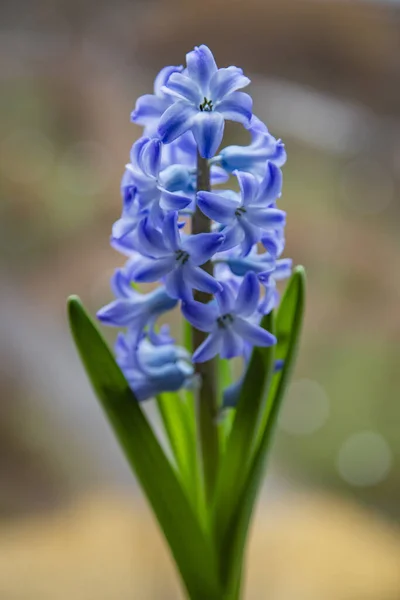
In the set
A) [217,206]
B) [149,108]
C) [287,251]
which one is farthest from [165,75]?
[287,251]

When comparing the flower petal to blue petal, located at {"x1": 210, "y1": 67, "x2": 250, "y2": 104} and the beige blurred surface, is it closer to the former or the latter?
blue petal, located at {"x1": 210, "y1": 67, "x2": 250, "y2": 104}

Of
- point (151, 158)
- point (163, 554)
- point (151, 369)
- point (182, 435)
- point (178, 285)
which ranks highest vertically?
point (151, 158)

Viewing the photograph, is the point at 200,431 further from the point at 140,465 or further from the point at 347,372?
the point at 347,372

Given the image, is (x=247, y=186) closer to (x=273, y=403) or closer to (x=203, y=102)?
(x=203, y=102)

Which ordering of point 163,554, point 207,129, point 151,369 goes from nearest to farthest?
1. point 207,129
2. point 151,369
3. point 163,554

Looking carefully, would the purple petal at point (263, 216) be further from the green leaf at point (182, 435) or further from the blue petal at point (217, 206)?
the green leaf at point (182, 435)

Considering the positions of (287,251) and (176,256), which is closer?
(176,256)

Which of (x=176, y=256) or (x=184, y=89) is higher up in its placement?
(x=184, y=89)

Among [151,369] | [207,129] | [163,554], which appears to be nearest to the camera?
[207,129]
